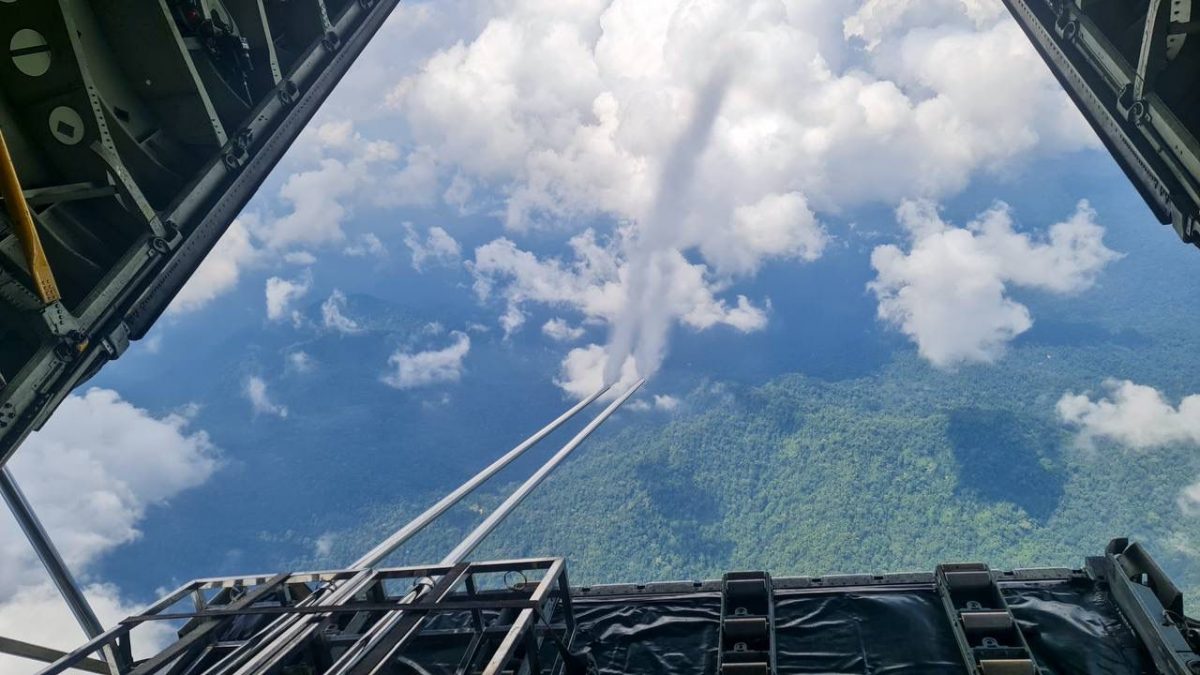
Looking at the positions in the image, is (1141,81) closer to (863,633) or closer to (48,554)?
(863,633)

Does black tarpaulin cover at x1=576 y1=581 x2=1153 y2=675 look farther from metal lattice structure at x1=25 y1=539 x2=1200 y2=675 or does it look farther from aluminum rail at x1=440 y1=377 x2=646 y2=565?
aluminum rail at x1=440 y1=377 x2=646 y2=565

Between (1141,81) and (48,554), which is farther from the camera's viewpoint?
(48,554)

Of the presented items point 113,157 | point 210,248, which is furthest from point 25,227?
point 210,248

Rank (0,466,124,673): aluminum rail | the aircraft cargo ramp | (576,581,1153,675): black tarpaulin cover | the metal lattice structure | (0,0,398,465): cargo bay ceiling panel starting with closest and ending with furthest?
(0,0,398,465): cargo bay ceiling panel
the aircraft cargo ramp
the metal lattice structure
(576,581,1153,675): black tarpaulin cover
(0,466,124,673): aluminum rail

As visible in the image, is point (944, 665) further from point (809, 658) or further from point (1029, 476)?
point (1029, 476)

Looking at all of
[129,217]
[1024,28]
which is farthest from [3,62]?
[1024,28]

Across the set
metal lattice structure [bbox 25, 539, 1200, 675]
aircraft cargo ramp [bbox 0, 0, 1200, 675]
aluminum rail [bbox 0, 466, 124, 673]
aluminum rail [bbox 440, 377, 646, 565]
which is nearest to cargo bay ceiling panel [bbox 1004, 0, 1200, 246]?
aircraft cargo ramp [bbox 0, 0, 1200, 675]

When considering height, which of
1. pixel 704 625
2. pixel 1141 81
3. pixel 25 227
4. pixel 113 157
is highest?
pixel 113 157

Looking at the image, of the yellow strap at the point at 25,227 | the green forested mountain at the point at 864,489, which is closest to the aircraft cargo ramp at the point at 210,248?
the yellow strap at the point at 25,227
